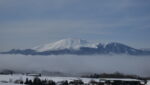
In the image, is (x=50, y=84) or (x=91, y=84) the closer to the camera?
(x=50, y=84)

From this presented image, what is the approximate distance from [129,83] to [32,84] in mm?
24210

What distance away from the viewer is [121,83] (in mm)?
77625

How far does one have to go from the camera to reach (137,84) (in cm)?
7550

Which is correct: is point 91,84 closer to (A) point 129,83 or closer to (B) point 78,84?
(B) point 78,84

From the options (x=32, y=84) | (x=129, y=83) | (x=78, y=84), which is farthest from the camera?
(x=129, y=83)

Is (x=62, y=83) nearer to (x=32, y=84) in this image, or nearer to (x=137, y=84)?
(x=32, y=84)

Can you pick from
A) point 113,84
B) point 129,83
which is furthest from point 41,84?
point 129,83

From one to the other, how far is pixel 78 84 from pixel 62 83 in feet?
11.5

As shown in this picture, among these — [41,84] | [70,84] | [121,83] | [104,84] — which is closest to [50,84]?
[41,84]

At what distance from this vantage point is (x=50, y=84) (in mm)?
66062

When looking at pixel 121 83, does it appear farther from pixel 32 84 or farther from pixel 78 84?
pixel 32 84

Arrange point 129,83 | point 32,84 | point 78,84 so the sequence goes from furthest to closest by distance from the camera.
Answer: point 129,83 → point 78,84 → point 32,84

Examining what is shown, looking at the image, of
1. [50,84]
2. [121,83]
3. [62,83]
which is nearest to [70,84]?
[62,83]

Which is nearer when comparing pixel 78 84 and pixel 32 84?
pixel 32 84
